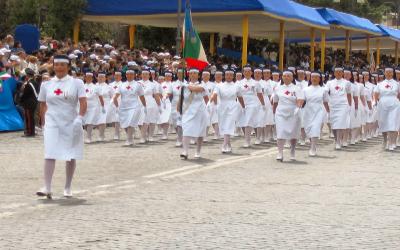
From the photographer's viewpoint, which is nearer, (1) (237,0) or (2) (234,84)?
(2) (234,84)

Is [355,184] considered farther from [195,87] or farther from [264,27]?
[264,27]

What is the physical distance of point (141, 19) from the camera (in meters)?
42.3

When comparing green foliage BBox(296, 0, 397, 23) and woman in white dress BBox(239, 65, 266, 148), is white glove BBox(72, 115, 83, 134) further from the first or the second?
green foliage BBox(296, 0, 397, 23)

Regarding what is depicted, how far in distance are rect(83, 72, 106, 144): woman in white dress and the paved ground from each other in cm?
418

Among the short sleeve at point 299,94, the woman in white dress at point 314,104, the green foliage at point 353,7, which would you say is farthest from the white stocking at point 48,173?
the green foliage at point 353,7

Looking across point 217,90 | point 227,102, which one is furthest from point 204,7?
point 217,90

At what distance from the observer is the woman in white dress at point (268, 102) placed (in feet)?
85.3

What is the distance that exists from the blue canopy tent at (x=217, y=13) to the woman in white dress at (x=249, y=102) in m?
10.7

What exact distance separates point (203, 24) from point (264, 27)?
417 cm

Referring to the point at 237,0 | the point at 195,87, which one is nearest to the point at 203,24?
the point at 237,0

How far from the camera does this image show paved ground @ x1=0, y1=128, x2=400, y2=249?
9859 millimetres

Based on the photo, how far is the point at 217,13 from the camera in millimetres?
37188

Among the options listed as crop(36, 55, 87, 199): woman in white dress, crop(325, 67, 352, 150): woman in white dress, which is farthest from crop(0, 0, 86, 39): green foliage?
crop(36, 55, 87, 199): woman in white dress

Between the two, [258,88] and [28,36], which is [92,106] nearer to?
[258,88]
